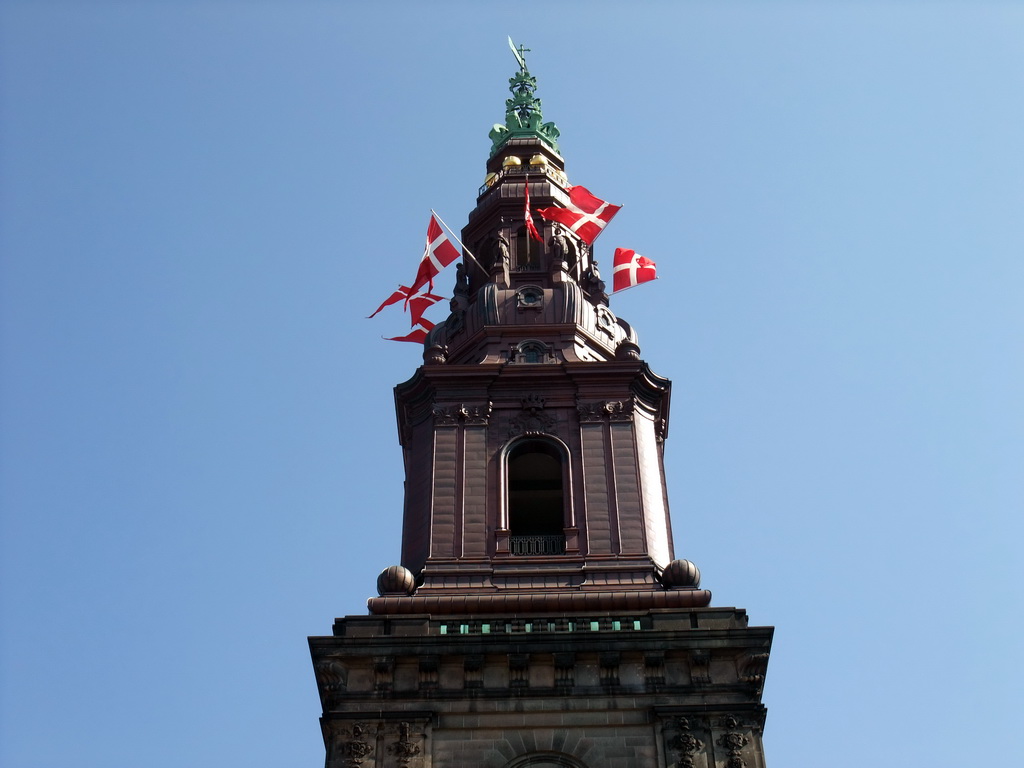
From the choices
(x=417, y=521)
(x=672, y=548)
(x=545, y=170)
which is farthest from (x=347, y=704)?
(x=545, y=170)

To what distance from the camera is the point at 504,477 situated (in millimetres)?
46188

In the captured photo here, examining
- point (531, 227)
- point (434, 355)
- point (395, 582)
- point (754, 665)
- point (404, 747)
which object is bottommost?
point (404, 747)

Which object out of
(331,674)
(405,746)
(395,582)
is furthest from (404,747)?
(395,582)

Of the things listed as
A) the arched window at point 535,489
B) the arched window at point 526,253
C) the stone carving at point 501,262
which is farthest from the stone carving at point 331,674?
the arched window at point 526,253

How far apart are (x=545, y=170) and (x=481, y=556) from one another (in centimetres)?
2135

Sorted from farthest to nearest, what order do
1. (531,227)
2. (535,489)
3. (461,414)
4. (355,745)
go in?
(531,227), (535,489), (461,414), (355,745)

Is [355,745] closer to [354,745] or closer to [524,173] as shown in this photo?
[354,745]

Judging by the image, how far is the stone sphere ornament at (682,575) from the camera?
42125 millimetres

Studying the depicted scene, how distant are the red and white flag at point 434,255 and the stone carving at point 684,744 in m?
22.9

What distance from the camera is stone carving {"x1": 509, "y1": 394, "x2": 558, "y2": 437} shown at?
4759cm

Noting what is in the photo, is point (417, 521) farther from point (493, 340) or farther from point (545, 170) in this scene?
point (545, 170)

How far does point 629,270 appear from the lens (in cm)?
5606

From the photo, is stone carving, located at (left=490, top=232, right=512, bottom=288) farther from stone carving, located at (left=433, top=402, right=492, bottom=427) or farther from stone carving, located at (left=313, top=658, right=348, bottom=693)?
stone carving, located at (left=313, top=658, right=348, bottom=693)

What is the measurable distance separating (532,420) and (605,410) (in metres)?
2.26
